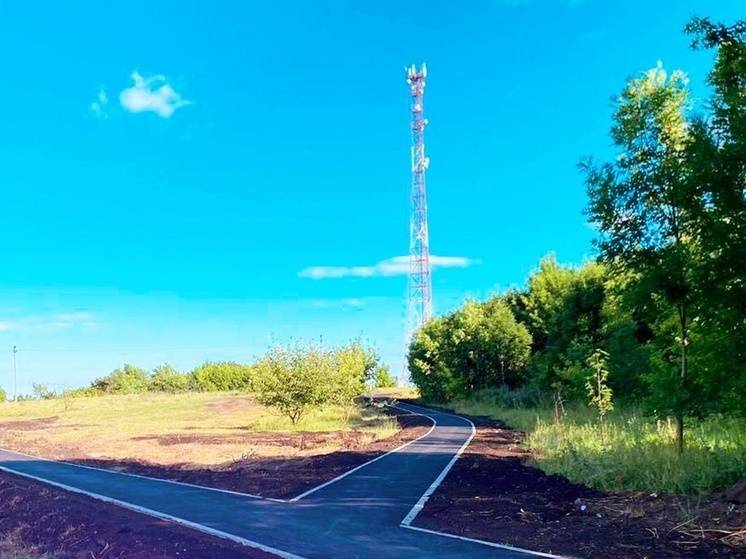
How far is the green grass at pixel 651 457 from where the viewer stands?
9.81m

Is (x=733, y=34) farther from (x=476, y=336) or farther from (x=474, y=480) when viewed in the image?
(x=476, y=336)

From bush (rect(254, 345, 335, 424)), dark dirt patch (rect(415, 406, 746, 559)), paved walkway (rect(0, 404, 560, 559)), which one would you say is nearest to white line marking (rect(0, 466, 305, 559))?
paved walkway (rect(0, 404, 560, 559))

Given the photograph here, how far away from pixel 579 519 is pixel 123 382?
109481 mm

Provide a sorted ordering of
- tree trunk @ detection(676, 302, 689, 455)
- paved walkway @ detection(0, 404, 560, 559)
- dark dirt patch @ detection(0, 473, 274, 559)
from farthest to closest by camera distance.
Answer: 1. tree trunk @ detection(676, 302, 689, 455)
2. paved walkway @ detection(0, 404, 560, 559)
3. dark dirt patch @ detection(0, 473, 274, 559)

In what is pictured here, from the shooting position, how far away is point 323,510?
1067cm

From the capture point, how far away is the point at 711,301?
9930mm

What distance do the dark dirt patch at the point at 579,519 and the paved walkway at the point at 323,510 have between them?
599mm

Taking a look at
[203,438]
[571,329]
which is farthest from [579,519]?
[571,329]

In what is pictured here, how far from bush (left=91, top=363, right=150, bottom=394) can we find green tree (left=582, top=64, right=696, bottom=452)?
336 feet

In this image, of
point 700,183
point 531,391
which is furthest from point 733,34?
point 531,391

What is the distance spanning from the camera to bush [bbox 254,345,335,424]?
3200cm

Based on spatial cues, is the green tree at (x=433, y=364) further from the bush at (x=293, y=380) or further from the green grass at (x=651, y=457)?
the green grass at (x=651, y=457)

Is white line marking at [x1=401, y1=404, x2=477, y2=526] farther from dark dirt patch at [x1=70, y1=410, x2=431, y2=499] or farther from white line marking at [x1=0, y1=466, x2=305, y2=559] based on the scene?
dark dirt patch at [x1=70, y1=410, x2=431, y2=499]

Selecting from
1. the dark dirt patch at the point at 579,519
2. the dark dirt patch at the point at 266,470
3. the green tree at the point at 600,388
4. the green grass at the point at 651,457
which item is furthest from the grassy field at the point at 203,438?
the dark dirt patch at the point at 579,519
